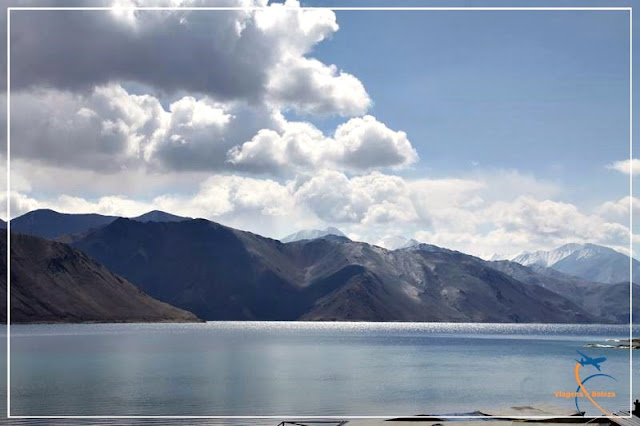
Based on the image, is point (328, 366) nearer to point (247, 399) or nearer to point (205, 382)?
point (205, 382)

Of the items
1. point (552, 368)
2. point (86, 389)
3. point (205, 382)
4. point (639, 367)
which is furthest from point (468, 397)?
point (639, 367)

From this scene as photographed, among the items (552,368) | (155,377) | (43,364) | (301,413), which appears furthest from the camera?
(552,368)

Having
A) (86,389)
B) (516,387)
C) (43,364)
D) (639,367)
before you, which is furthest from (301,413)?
(639,367)

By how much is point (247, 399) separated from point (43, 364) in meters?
54.3

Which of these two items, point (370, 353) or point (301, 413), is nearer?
point (301, 413)

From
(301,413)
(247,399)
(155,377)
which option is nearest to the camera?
(301,413)

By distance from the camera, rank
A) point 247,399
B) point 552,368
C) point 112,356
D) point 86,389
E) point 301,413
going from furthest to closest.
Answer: point 112,356 < point 552,368 < point 86,389 < point 247,399 < point 301,413

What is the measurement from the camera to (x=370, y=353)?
515 ft

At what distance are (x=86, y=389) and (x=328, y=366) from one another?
45133mm

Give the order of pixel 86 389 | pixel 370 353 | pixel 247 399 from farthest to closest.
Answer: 1. pixel 370 353
2. pixel 86 389
3. pixel 247 399

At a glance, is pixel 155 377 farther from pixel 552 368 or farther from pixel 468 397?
pixel 552 368

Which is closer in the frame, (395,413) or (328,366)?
(395,413)

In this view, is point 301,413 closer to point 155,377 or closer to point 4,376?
Answer: point 155,377

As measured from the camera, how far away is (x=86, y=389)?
8019 centimetres
